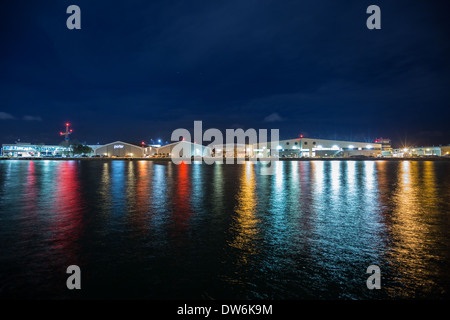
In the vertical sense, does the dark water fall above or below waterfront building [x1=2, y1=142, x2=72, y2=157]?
below

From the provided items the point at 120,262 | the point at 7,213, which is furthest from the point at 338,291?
the point at 7,213

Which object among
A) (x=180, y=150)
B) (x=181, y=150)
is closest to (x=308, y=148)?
(x=181, y=150)

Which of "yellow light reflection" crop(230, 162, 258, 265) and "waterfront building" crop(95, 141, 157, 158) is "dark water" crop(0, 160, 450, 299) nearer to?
"yellow light reflection" crop(230, 162, 258, 265)

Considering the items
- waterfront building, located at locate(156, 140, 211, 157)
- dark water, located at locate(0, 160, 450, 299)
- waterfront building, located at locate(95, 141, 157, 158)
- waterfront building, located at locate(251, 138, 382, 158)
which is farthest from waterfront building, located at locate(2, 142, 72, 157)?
dark water, located at locate(0, 160, 450, 299)

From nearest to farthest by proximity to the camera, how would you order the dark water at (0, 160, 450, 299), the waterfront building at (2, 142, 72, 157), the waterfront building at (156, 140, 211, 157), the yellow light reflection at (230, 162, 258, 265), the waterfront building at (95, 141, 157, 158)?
the dark water at (0, 160, 450, 299)
the yellow light reflection at (230, 162, 258, 265)
the waterfront building at (156, 140, 211, 157)
the waterfront building at (95, 141, 157, 158)
the waterfront building at (2, 142, 72, 157)

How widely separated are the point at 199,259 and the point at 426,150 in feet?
623

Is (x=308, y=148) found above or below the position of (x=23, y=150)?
below

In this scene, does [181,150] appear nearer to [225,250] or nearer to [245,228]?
[245,228]

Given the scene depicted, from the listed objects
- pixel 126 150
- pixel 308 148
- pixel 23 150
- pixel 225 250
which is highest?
pixel 23 150

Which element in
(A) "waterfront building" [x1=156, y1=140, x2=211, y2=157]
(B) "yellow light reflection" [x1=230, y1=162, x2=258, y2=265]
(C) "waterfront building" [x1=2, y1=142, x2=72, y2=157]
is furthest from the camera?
(C) "waterfront building" [x1=2, y1=142, x2=72, y2=157]

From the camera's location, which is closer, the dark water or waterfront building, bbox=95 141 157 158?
the dark water

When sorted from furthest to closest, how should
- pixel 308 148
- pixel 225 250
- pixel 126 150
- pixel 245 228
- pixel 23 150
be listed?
pixel 23 150
pixel 126 150
pixel 308 148
pixel 245 228
pixel 225 250

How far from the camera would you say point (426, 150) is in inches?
6097
